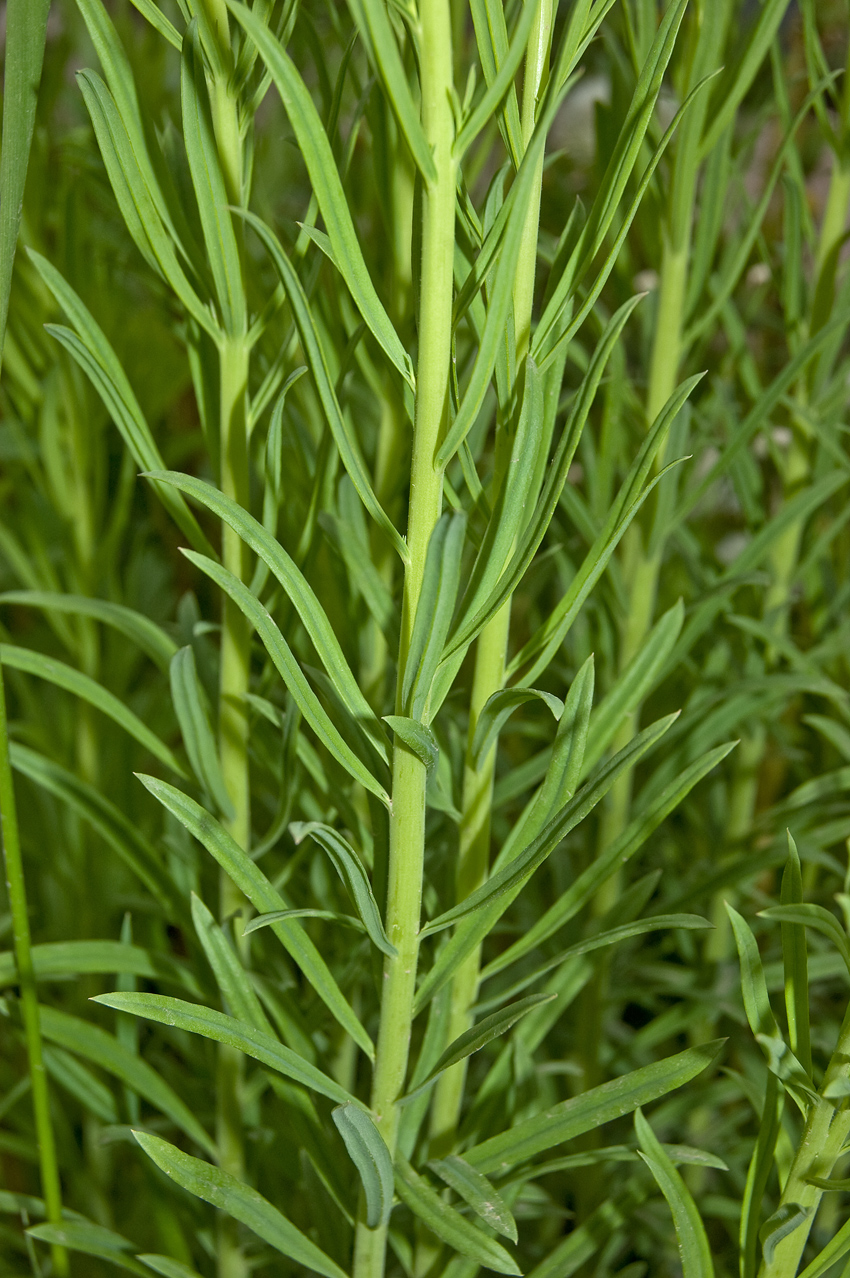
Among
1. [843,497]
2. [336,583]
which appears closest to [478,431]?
[336,583]

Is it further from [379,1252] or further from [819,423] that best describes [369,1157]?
[819,423]

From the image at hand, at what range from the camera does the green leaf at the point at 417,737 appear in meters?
0.25

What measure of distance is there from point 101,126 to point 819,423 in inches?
12.9

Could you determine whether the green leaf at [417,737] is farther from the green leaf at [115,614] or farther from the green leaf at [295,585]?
the green leaf at [115,614]

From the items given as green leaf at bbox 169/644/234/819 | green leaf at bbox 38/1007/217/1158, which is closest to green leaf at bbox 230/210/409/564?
green leaf at bbox 169/644/234/819

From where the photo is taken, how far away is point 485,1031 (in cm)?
27

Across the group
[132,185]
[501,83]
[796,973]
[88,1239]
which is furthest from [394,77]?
[88,1239]

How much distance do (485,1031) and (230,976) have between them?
9 centimetres

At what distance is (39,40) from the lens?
0.85 ft

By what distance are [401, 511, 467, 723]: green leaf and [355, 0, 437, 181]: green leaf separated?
74 millimetres

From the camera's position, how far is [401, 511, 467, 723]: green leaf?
0.24 m

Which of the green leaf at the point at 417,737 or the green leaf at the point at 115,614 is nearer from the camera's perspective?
the green leaf at the point at 417,737

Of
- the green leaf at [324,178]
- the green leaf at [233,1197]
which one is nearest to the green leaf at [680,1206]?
the green leaf at [233,1197]

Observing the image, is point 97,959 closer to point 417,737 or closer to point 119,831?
point 119,831
